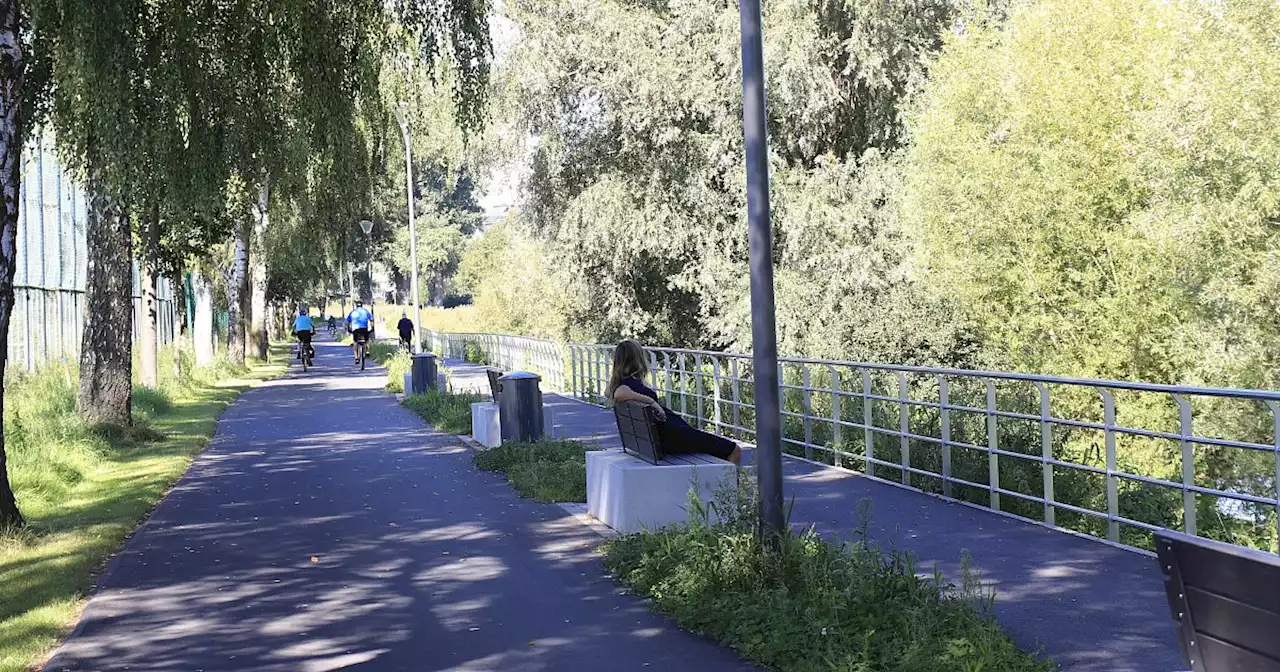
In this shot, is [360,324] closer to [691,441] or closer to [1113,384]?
[691,441]

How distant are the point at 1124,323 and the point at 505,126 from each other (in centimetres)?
1476

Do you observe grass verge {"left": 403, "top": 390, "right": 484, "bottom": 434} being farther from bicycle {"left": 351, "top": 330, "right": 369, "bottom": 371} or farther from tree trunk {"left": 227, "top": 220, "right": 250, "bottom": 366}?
bicycle {"left": 351, "top": 330, "right": 369, "bottom": 371}

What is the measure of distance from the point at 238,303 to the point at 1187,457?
37372 mm

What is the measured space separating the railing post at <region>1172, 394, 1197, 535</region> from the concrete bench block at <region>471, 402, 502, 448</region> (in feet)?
31.1

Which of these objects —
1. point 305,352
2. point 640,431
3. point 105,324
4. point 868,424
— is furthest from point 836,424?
point 305,352

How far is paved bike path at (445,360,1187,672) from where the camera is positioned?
6.40 metres

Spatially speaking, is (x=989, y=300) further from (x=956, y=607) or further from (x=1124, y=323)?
(x=956, y=607)

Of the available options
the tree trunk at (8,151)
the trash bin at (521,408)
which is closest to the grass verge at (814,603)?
the tree trunk at (8,151)

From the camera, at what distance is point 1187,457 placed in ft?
29.1

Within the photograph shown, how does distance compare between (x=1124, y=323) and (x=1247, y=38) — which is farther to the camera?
(x=1124, y=323)

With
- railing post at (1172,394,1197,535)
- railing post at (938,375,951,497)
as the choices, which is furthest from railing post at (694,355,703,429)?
railing post at (1172,394,1197,535)

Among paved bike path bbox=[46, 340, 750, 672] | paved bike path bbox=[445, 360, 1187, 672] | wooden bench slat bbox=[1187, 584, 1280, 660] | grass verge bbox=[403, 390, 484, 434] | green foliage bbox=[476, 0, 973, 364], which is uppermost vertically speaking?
green foliage bbox=[476, 0, 973, 364]

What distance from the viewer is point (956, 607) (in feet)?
21.8

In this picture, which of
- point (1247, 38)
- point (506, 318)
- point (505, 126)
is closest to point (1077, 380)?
point (1247, 38)
